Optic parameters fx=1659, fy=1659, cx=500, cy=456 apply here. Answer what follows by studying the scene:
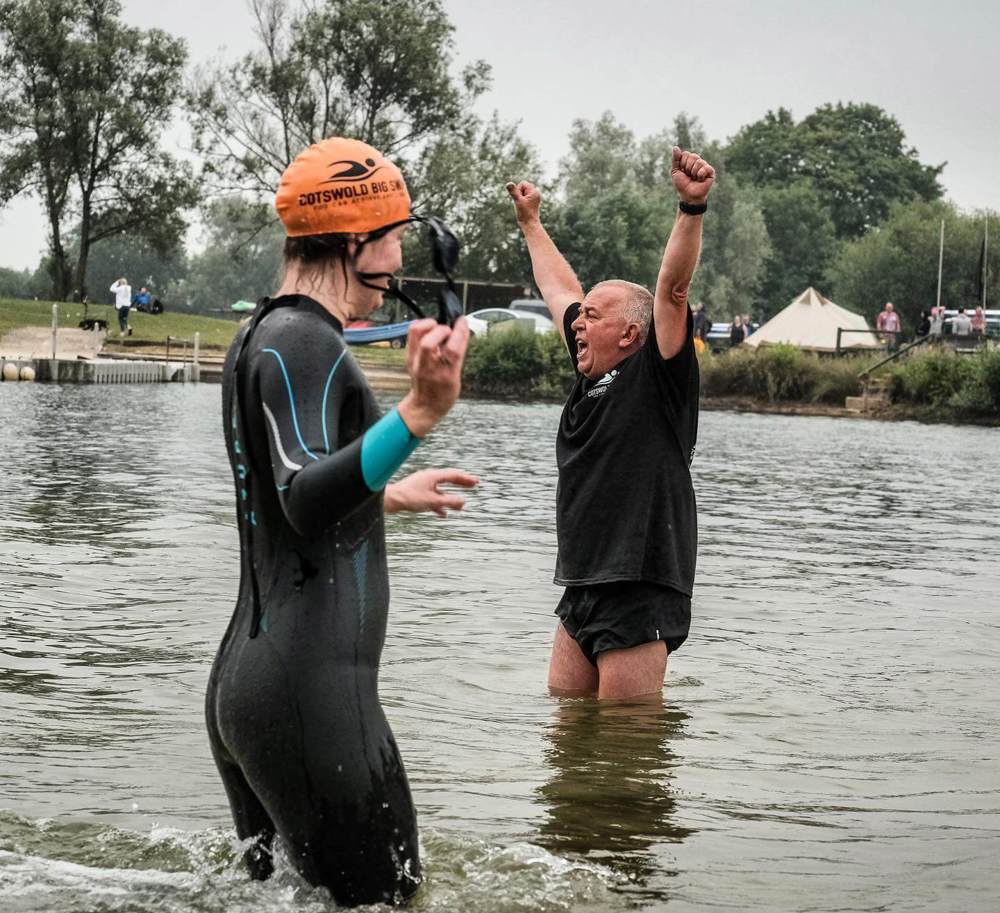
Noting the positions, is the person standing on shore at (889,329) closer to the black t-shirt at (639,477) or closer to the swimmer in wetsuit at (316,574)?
the black t-shirt at (639,477)

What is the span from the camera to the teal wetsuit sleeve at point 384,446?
3369 mm

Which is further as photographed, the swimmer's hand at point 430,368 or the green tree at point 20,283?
the green tree at point 20,283

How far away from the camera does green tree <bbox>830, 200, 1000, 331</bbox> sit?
84.9 meters

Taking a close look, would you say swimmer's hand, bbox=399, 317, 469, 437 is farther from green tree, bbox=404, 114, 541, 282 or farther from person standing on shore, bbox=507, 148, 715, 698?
green tree, bbox=404, 114, 541, 282

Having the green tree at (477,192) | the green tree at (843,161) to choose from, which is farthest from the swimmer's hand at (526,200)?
the green tree at (843,161)

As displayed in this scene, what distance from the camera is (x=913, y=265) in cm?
8581

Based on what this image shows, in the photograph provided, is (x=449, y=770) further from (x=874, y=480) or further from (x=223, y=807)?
(x=874, y=480)

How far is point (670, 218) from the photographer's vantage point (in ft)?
289

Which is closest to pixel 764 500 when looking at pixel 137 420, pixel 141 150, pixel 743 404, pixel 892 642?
pixel 892 642

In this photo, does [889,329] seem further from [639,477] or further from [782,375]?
[639,477]

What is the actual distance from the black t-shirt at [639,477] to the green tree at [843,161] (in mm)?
118942

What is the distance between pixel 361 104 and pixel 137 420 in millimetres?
45175

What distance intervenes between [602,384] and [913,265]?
3253 inches

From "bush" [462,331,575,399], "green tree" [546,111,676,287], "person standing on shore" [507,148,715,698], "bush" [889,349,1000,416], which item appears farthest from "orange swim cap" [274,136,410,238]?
"green tree" [546,111,676,287]
